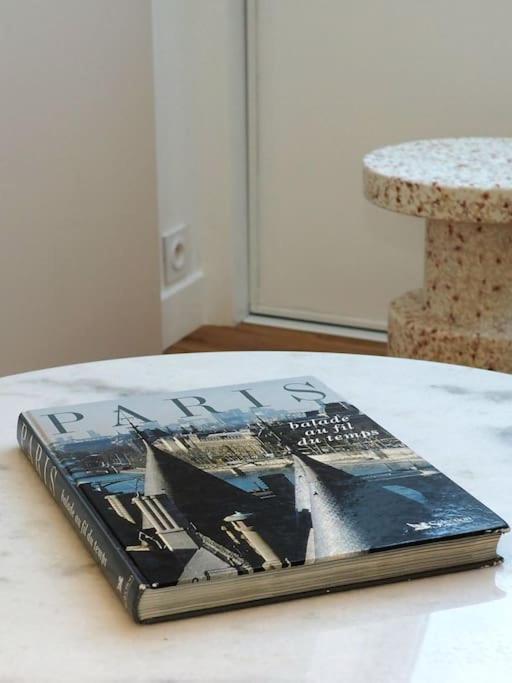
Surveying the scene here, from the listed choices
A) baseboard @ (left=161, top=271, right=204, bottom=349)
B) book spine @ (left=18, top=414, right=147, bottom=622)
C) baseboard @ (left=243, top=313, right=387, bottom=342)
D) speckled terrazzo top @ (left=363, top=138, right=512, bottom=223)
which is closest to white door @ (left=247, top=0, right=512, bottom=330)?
baseboard @ (left=243, top=313, right=387, bottom=342)

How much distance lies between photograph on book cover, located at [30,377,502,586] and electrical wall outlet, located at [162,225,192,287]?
1.61 metres

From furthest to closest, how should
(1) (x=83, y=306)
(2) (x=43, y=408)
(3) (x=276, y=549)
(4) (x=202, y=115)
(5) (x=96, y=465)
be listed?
1. (4) (x=202, y=115)
2. (1) (x=83, y=306)
3. (2) (x=43, y=408)
4. (5) (x=96, y=465)
5. (3) (x=276, y=549)

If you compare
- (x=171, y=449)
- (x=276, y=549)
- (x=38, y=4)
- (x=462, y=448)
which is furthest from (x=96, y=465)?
(x=38, y=4)

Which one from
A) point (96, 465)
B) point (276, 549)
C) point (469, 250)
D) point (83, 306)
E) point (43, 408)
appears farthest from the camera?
point (83, 306)

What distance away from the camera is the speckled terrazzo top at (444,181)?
1.69m

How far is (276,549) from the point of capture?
703 millimetres

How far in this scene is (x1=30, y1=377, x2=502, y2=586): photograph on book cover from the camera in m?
0.71

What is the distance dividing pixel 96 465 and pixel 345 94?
181 centimetres

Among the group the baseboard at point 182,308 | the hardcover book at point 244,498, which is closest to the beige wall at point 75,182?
the baseboard at point 182,308

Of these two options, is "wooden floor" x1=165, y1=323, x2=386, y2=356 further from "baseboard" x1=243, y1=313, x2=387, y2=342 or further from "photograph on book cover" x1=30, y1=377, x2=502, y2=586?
"photograph on book cover" x1=30, y1=377, x2=502, y2=586

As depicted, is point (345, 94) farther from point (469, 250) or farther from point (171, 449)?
point (171, 449)

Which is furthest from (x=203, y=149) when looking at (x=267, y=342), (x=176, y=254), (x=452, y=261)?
(x=452, y=261)

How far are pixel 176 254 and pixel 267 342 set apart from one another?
0.30 meters

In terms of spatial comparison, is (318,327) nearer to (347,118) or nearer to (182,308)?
(182,308)
